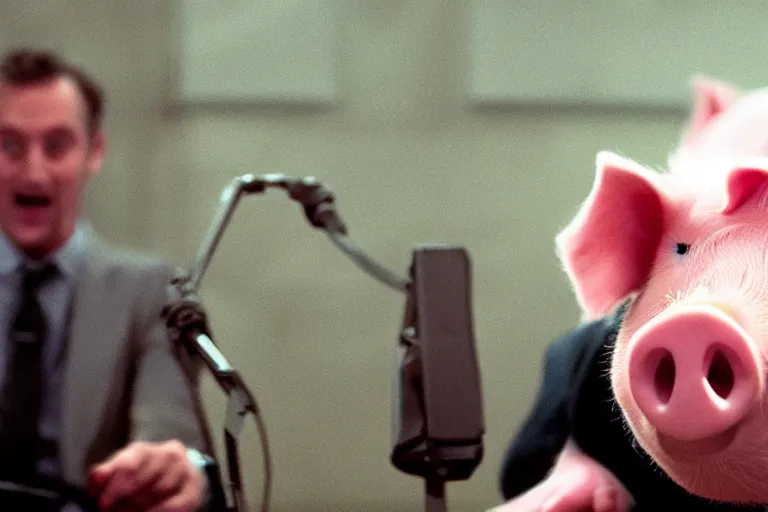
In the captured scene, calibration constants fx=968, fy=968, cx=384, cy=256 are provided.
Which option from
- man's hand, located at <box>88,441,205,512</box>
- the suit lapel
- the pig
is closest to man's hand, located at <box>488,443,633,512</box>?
the pig

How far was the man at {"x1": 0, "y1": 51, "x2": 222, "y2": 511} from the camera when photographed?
866mm

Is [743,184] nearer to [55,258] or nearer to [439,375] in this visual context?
[439,375]

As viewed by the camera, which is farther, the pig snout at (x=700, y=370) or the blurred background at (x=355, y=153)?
the blurred background at (x=355, y=153)

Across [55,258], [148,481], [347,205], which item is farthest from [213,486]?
[347,205]

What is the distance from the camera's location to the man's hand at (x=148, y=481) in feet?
2.06

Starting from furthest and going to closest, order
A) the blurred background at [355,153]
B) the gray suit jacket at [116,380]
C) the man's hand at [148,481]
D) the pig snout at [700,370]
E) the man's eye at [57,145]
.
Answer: the blurred background at [355,153]
the man's eye at [57,145]
the gray suit jacket at [116,380]
the man's hand at [148,481]
the pig snout at [700,370]

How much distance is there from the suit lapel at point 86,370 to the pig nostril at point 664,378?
0.64 m

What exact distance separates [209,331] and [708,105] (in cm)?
27

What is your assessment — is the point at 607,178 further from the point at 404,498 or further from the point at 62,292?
the point at 404,498

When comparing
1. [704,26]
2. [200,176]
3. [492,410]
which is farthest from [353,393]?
[704,26]

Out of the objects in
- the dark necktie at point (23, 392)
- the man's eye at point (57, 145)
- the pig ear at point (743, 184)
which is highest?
the pig ear at point (743, 184)

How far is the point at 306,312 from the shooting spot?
4.02ft

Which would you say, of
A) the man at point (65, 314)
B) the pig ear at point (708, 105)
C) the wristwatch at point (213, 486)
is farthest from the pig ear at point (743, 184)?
the man at point (65, 314)

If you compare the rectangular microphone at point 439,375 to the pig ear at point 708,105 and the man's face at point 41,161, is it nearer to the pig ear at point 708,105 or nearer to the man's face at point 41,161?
the pig ear at point 708,105
